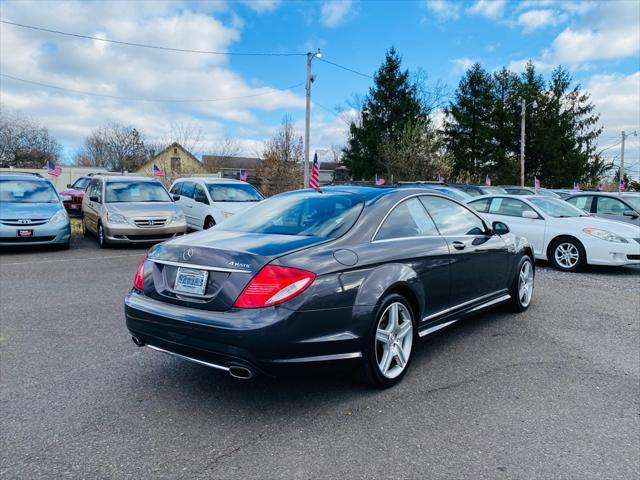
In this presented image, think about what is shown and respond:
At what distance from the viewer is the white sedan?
860 centimetres

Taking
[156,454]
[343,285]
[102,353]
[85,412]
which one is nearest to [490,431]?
[343,285]

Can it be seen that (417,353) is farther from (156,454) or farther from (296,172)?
(296,172)

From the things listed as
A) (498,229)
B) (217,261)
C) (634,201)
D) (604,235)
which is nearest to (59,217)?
(217,261)

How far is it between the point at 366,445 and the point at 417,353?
5.69ft

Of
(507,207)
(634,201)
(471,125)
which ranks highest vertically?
(471,125)

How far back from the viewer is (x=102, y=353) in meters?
4.39

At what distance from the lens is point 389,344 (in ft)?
12.0

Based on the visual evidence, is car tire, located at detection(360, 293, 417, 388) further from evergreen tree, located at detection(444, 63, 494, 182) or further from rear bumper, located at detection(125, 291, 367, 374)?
evergreen tree, located at detection(444, 63, 494, 182)

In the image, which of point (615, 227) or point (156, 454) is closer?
point (156, 454)

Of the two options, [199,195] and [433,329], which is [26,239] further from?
[433,329]

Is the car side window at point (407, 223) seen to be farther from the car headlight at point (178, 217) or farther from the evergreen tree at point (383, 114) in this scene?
the evergreen tree at point (383, 114)

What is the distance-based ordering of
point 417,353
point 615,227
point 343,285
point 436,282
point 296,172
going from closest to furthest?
point 343,285 < point 436,282 < point 417,353 < point 615,227 < point 296,172

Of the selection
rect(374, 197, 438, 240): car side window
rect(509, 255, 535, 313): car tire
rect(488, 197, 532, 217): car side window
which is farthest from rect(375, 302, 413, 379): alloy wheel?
rect(488, 197, 532, 217): car side window

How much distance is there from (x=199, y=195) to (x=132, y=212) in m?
2.40
